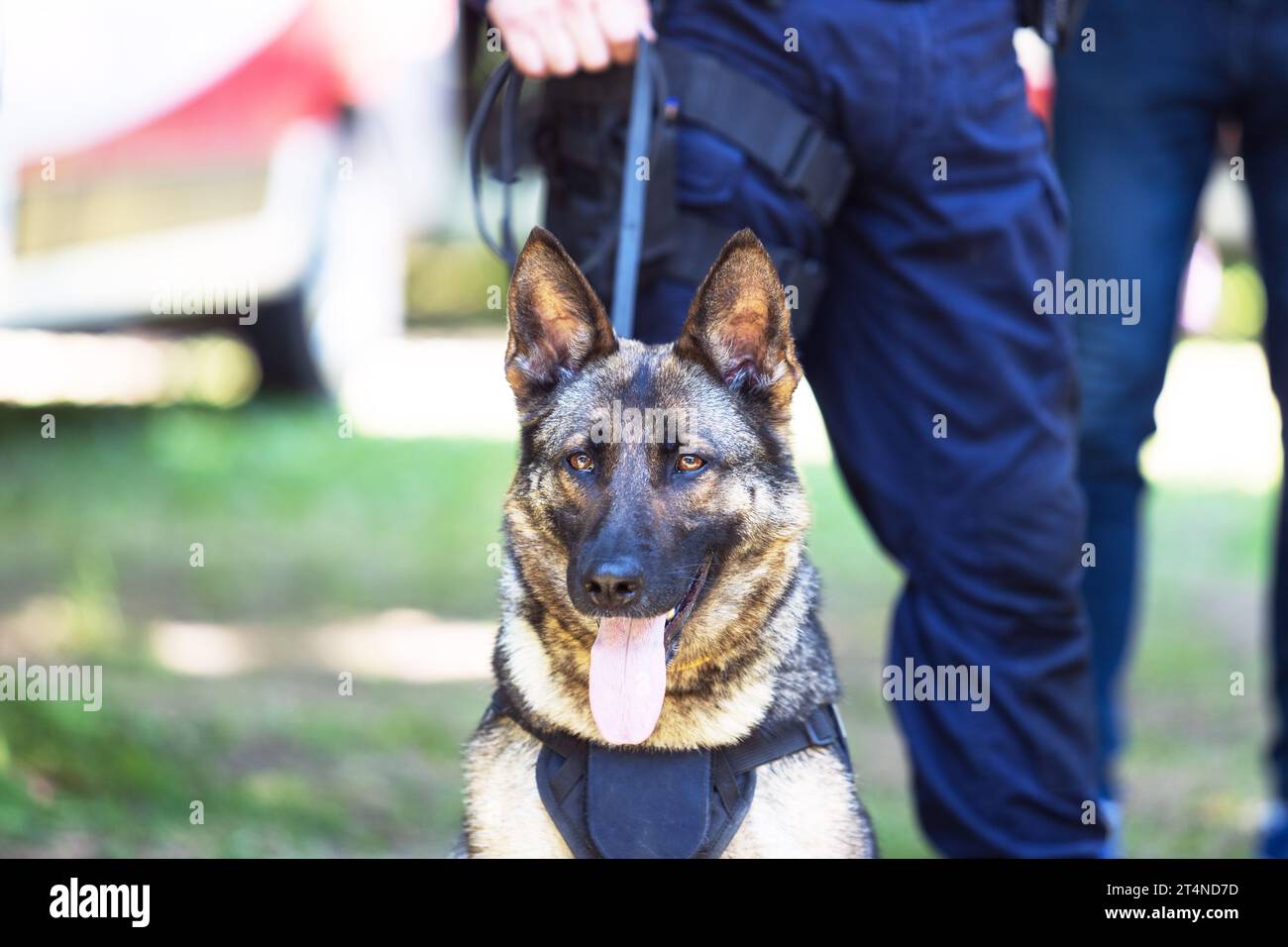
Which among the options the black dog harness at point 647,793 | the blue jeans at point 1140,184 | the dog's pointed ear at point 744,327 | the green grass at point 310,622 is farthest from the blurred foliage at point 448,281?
the black dog harness at point 647,793

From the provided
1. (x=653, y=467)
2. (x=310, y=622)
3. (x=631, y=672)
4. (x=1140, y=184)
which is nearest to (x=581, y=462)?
(x=653, y=467)

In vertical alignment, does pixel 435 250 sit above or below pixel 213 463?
above

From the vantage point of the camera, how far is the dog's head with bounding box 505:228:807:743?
2.53m

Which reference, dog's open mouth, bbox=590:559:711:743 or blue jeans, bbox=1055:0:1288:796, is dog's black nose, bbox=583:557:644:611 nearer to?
dog's open mouth, bbox=590:559:711:743

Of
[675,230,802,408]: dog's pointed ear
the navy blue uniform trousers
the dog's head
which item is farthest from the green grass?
[675,230,802,408]: dog's pointed ear

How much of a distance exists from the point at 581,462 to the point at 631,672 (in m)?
0.41

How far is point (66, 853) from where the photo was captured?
359 cm

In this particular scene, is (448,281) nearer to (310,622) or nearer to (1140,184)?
(310,622)

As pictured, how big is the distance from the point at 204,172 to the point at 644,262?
519 cm

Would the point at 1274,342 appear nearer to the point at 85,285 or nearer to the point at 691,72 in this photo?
the point at 691,72

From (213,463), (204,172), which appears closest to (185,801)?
(213,463)

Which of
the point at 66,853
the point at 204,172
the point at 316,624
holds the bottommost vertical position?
the point at 66,853

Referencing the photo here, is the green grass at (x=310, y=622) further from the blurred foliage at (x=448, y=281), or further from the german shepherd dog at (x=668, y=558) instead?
the blurred foliage at (x=448, y=281)

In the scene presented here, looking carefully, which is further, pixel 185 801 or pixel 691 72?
pixel 185 801
